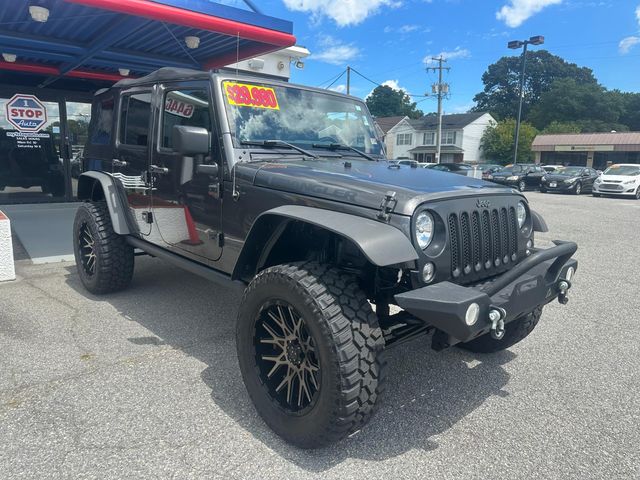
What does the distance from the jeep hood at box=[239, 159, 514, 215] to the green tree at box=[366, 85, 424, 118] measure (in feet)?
317

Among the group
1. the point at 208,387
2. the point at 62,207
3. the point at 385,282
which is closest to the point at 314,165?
the point at 385,282

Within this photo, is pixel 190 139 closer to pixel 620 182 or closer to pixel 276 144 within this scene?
pixel 276 144

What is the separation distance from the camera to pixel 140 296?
15.6 ft

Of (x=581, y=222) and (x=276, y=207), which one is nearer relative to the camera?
(x=276, y=207)

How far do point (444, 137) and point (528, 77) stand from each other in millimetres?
50955

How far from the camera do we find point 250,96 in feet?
10.7

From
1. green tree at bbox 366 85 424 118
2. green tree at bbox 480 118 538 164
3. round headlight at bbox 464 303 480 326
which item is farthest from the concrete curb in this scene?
green tree at bbox 366 85 424 118

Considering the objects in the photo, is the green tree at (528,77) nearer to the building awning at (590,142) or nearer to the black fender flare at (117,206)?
the building awning at (590,142)

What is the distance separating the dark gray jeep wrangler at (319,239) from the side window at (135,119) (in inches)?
1.0

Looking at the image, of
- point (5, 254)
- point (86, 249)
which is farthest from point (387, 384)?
point (5, 254)

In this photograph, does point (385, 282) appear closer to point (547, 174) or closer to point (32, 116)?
point (32, 116)

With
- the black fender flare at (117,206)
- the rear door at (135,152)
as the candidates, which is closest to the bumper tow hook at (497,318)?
the rear door at (135,152)

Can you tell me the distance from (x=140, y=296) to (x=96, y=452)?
2.55 metres

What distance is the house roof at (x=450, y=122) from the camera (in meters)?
59.1
